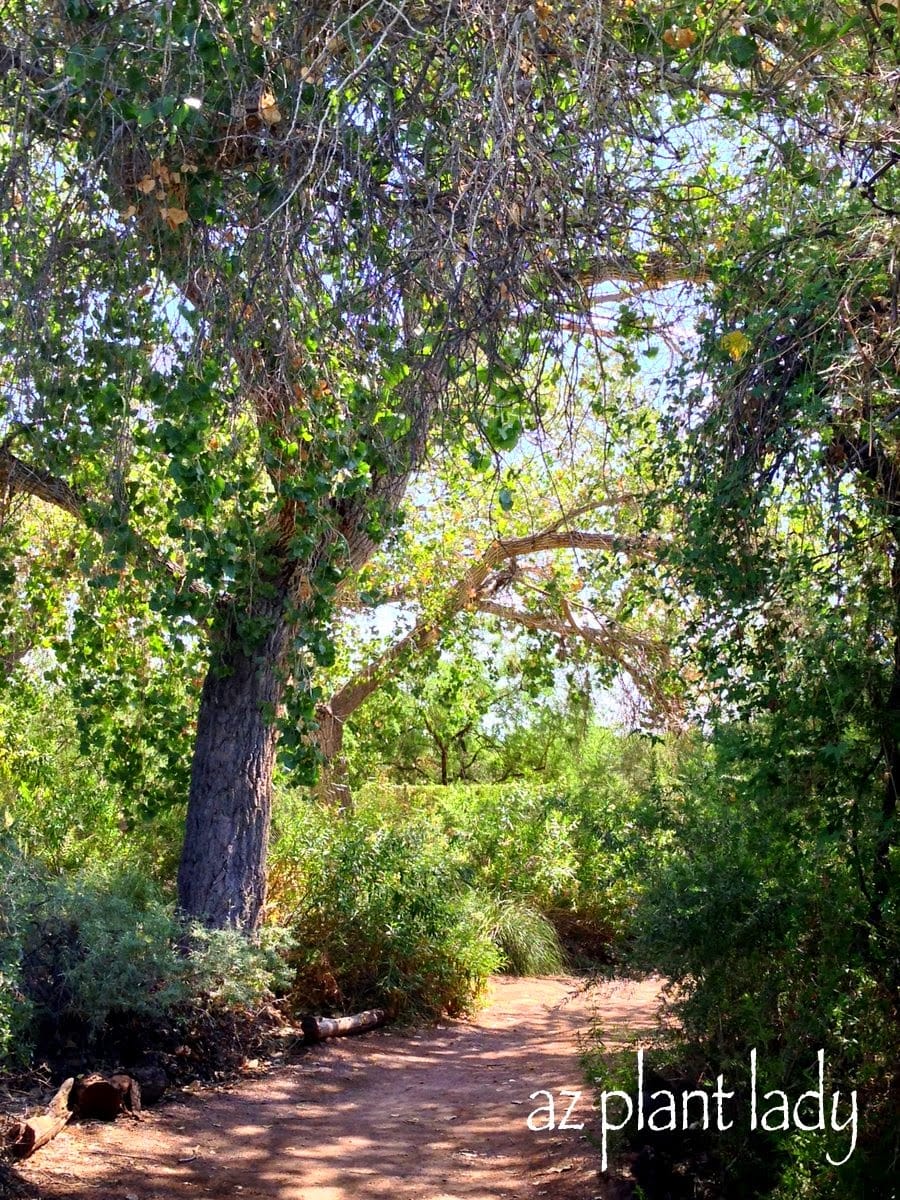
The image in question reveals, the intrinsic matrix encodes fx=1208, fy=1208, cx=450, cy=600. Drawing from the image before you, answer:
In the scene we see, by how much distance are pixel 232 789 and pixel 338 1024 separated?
1.85m

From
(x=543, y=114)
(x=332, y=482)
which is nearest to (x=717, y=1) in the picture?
(x=543, y=114)

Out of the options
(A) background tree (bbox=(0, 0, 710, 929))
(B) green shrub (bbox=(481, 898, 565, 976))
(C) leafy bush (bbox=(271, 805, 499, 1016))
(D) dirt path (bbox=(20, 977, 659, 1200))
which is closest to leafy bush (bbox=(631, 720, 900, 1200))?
(D) dirt path (bbox=(20, 977, 659, 1200))

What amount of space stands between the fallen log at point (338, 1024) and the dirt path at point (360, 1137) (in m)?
0.09

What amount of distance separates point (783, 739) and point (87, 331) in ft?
11.6

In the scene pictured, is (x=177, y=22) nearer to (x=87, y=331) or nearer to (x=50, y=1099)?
(x=87, y=331)

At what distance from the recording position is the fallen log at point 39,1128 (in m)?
5.57

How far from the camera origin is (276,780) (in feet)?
33.9

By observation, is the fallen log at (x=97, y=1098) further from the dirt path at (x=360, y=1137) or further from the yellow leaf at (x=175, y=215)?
the yellow leaf at (x=175, y=215)

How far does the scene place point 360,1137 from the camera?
6.70m

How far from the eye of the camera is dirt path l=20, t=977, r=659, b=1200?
569 cm

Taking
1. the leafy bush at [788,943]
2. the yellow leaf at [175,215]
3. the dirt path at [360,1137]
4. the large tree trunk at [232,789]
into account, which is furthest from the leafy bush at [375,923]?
the yellow leaf at [175,215]

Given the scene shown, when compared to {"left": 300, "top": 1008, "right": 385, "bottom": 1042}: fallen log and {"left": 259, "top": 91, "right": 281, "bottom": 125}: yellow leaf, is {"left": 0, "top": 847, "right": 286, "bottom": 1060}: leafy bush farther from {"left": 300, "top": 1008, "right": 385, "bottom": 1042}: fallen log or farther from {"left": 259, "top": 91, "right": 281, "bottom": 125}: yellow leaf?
{"left": 259, "top": 91, "right": 281, "bottom": 125}: yellow leaf

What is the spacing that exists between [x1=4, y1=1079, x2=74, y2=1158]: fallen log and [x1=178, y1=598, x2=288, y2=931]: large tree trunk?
2.19 meters

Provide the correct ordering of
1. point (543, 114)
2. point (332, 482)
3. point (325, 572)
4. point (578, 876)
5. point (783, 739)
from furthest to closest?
point (578, 876)
point (325, 572)
point (332, 482)
point (783, 739)
point (543, 114)
